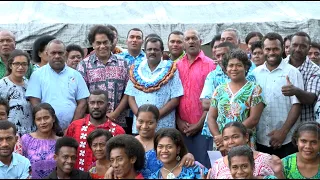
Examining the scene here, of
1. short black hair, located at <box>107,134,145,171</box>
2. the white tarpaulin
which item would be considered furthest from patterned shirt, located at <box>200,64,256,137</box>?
the white tarpaulin

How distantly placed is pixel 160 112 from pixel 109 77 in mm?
767

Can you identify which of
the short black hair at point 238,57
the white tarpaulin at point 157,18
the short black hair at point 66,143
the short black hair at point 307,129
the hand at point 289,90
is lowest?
the short black hair at point 66,143

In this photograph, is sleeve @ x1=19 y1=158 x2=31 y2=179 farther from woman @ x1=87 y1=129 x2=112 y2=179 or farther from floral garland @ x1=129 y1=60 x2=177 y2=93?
floral garland @ x1=129 y1=60 x2=177 y2=93

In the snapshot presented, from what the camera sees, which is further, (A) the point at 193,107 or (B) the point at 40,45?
(B) the point at 40,45

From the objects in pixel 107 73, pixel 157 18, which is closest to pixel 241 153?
pixel 107 73

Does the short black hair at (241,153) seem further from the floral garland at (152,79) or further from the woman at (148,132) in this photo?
the floral garland at (152,79)

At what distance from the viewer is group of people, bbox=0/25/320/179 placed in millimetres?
6105

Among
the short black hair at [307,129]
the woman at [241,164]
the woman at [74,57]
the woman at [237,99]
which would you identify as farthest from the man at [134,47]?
the woman at [241,164]

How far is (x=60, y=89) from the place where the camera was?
24.1 ft

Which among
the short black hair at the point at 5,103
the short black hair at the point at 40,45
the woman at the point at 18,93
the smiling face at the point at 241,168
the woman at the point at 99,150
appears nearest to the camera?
the smiling face at the point at 241,168

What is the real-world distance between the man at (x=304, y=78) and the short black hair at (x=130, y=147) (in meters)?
1.92

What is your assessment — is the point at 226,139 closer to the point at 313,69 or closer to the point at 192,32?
the point at 313,69

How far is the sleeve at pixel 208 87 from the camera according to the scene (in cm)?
745

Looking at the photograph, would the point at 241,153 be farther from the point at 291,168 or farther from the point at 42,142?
the point at 42,142
